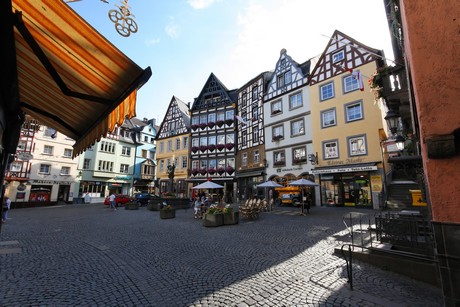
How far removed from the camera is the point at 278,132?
87.2 ft

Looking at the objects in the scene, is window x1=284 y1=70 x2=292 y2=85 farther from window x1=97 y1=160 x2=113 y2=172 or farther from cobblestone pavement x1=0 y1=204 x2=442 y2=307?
window x1=97 y1=160 x2=113 y2=172

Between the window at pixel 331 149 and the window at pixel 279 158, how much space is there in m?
4.69

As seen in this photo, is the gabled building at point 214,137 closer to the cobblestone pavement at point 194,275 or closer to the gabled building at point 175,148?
the gabled building at point 175,148

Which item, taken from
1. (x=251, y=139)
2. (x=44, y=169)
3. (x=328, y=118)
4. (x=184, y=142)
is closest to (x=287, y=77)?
(x=328, y=118)

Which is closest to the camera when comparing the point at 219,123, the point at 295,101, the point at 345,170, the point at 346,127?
the point at 345,170

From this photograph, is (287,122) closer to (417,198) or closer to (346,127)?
(346,127)

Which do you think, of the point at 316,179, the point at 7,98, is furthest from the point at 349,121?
the point at 7,98

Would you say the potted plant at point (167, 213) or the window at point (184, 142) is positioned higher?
the window at point (184, 142)

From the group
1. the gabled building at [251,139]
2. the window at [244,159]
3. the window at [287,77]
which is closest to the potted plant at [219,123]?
the gabled building at [251,139]

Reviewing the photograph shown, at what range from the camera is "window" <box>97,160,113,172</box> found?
120 ft

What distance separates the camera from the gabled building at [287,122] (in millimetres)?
23839

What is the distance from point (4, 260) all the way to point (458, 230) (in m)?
10.1

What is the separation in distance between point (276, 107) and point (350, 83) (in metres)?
8.30

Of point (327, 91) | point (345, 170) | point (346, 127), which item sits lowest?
point (345, 170)
